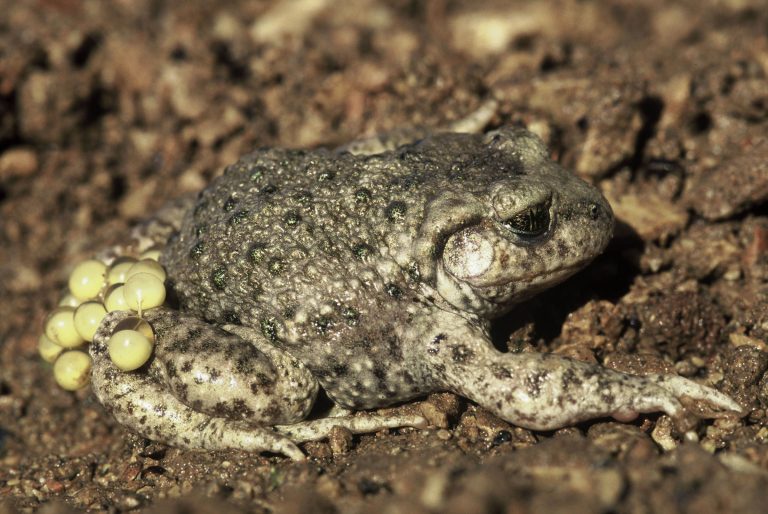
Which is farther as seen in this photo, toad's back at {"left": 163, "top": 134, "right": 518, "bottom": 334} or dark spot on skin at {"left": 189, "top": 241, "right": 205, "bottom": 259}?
dark spot on skin at {"left": 189, "top": 241, "right": 205, "bottom": 259}

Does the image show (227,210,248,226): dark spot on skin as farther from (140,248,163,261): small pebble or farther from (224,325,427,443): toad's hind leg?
(140,248,163,261): small pebble

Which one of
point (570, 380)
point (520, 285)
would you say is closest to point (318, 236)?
point (520, 285)

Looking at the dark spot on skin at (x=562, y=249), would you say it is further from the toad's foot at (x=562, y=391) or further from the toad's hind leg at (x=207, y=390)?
the toad's hind leg at (x=207, y=390)

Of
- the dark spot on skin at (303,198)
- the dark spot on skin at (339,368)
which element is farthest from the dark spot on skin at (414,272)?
the dark spot on skin at (303,198)

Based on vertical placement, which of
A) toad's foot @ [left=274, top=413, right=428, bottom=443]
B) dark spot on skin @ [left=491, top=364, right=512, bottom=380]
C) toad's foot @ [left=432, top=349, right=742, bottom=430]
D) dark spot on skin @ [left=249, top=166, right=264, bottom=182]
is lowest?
toad's foot @ [left=274, top=413, right=428, bottom=443]

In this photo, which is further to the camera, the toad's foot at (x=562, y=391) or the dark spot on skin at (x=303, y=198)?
the dark spot on skin at (x=303, y=198)

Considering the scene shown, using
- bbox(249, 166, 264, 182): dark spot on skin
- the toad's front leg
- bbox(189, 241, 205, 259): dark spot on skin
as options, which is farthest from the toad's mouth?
bbox(189, 241, 205, 259): dark spot on skin

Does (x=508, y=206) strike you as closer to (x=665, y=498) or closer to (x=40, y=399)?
(x=665, y=498)
